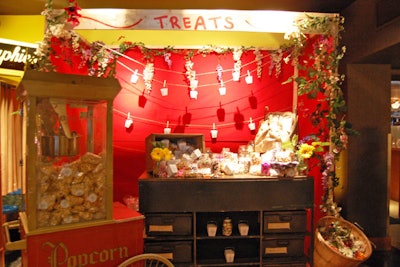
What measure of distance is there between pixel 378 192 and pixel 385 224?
1.42 feet

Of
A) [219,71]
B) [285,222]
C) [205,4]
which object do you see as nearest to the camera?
[285,222]

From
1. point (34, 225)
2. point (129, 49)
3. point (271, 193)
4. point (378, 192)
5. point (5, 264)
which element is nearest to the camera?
point (34, 225)

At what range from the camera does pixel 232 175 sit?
322 centimetres

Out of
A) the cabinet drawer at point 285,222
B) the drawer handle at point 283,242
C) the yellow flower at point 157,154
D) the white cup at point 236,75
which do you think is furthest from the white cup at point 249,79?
the drawer handle at point 283,242

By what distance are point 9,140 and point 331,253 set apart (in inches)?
195

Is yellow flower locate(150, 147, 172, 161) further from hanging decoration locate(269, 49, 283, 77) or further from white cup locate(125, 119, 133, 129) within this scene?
hanging decoration locate(269, 49, 283, 77)

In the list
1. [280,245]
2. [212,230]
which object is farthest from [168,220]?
[280,245]

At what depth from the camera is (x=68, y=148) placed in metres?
2.36

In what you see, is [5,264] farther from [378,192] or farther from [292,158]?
[378,192]

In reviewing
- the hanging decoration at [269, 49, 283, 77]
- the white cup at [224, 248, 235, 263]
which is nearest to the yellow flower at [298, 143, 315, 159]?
the white cup at [224, 248, 235, 263]

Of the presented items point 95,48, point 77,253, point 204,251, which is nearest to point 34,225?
point 77,253

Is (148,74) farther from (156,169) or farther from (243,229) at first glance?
(243,229)

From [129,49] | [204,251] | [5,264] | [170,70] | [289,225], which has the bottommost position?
[5,264]

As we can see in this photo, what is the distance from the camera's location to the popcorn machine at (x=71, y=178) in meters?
2.23
